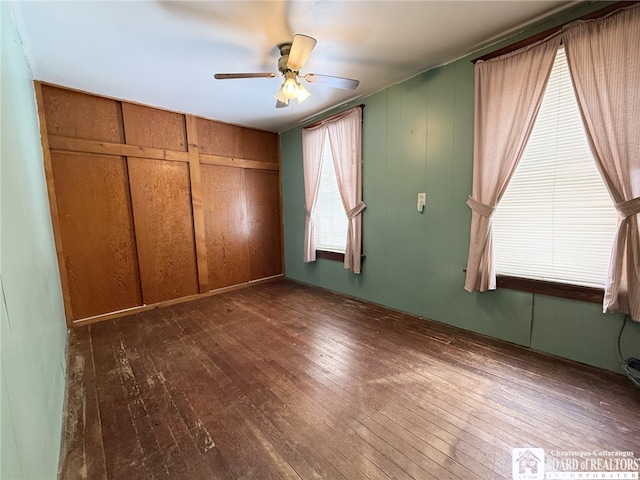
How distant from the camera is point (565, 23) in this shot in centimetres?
186

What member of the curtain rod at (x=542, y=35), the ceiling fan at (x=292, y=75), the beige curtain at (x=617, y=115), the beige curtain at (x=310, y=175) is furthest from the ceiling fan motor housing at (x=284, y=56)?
the beige curtain at (x=617, y=115)

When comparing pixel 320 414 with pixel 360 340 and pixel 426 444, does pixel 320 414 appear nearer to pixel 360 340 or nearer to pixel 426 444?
pixel 426 444

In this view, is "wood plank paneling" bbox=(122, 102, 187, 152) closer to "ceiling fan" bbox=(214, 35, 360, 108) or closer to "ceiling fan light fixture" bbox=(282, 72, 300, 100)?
"ceiling fan" bbox=(214, 35, 360, 108)

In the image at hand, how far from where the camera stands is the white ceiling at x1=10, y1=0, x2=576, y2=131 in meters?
1.76

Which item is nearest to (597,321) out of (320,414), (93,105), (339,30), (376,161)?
(320,414)

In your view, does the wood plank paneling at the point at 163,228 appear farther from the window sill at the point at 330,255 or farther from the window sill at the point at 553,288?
the window sill at the point at 553,288

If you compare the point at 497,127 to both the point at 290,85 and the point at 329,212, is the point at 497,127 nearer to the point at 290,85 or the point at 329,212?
the point at 290,85

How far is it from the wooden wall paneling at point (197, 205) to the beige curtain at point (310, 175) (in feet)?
5.04

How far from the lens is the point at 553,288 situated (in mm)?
2053

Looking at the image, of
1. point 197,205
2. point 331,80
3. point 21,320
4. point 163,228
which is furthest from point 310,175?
point 21,320

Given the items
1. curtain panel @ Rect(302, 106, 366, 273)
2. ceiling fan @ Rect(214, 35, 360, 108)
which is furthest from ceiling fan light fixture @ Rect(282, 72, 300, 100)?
curtain panel @ Rect(302, 106, 366, 273)

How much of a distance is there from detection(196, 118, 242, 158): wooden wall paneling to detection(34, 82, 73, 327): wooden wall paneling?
1546 mm

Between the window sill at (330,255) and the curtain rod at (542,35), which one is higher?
the curtain rod at (542,35)

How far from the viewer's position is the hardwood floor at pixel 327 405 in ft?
4.25
